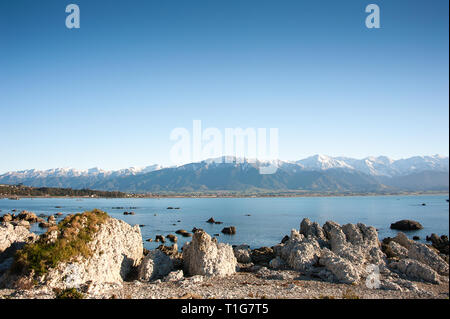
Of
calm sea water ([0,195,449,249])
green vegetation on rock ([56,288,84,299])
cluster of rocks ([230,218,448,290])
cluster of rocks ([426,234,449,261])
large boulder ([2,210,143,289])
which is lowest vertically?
calm sea water ([0,195,449,249])

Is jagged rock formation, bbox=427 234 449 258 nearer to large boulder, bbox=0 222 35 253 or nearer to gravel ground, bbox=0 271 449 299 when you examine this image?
gravel ground, bbox=0 271 449 299

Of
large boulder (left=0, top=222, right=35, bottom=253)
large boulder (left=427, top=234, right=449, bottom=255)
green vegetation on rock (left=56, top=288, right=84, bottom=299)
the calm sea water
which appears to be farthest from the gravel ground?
the calm sea water

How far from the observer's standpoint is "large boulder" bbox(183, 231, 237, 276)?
23797mm

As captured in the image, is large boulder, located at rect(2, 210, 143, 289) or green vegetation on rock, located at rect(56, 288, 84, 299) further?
large boulder, located at rect(2, 210, 143, 289)

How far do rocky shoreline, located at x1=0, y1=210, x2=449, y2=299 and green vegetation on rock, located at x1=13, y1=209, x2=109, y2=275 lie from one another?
6cm

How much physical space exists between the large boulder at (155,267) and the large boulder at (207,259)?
171cm

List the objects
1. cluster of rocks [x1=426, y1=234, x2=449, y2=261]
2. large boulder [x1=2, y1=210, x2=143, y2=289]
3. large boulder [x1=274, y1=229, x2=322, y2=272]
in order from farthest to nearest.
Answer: cluster of rocks [x1=426, y1=234, x2=449, y2=261]
large boulder [x1=274, y1=229, x2=322, y2=272]
large boulder [x1=2, y1=210, x2=143, y2=289]

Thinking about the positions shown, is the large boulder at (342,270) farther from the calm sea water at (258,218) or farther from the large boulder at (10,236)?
the large boulder at (10,236)

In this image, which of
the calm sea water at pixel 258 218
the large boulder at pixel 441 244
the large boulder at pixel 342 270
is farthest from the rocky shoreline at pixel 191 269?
the calm sea water at pixel 258 218

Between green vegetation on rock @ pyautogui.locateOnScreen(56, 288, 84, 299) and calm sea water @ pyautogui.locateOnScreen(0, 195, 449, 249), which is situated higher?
green vegetation on rock @ pyautogui.locateOnScreen(56, 288, 84, 299)

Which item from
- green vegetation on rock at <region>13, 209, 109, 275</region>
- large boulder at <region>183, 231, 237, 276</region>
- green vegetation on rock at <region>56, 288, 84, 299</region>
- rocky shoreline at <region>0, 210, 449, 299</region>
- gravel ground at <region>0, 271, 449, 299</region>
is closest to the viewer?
green vegetation on rock at <region>56, 288, 84, 299</region>
